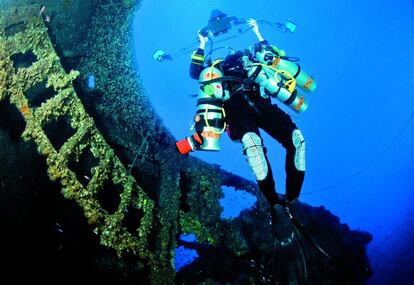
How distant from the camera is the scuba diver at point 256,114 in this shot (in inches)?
154

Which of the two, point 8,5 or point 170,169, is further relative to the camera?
point 170,169

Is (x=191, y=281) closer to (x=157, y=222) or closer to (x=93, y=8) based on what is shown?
(x=157, y=222)

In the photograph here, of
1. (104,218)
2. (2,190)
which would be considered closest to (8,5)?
(2,190)

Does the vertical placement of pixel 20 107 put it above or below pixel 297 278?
above

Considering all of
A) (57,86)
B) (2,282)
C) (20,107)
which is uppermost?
(57,86)

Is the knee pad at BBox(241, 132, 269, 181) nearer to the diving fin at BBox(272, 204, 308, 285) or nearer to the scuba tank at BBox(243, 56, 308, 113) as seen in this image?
the diving fin at BBox(272, 204, 308, 285)

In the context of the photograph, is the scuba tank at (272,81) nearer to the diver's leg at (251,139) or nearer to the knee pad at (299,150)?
the diver's leg at (251,139)

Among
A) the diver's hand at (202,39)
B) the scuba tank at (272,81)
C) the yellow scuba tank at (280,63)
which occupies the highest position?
the diver's hand at (202,39)

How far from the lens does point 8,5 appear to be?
2977mm

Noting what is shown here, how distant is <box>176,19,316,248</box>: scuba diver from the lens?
391 cm

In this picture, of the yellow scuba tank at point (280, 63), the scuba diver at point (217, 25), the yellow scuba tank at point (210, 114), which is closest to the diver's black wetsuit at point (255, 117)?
the yellow scuba tank at point (210, 114)

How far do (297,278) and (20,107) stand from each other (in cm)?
341

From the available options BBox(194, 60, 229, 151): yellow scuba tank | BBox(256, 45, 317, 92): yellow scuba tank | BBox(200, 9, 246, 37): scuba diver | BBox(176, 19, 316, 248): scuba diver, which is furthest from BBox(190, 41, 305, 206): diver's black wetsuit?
BBox(200, 9, 246, 37): scuba diver

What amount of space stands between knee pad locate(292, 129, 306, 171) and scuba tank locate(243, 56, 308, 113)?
643 millimetres
